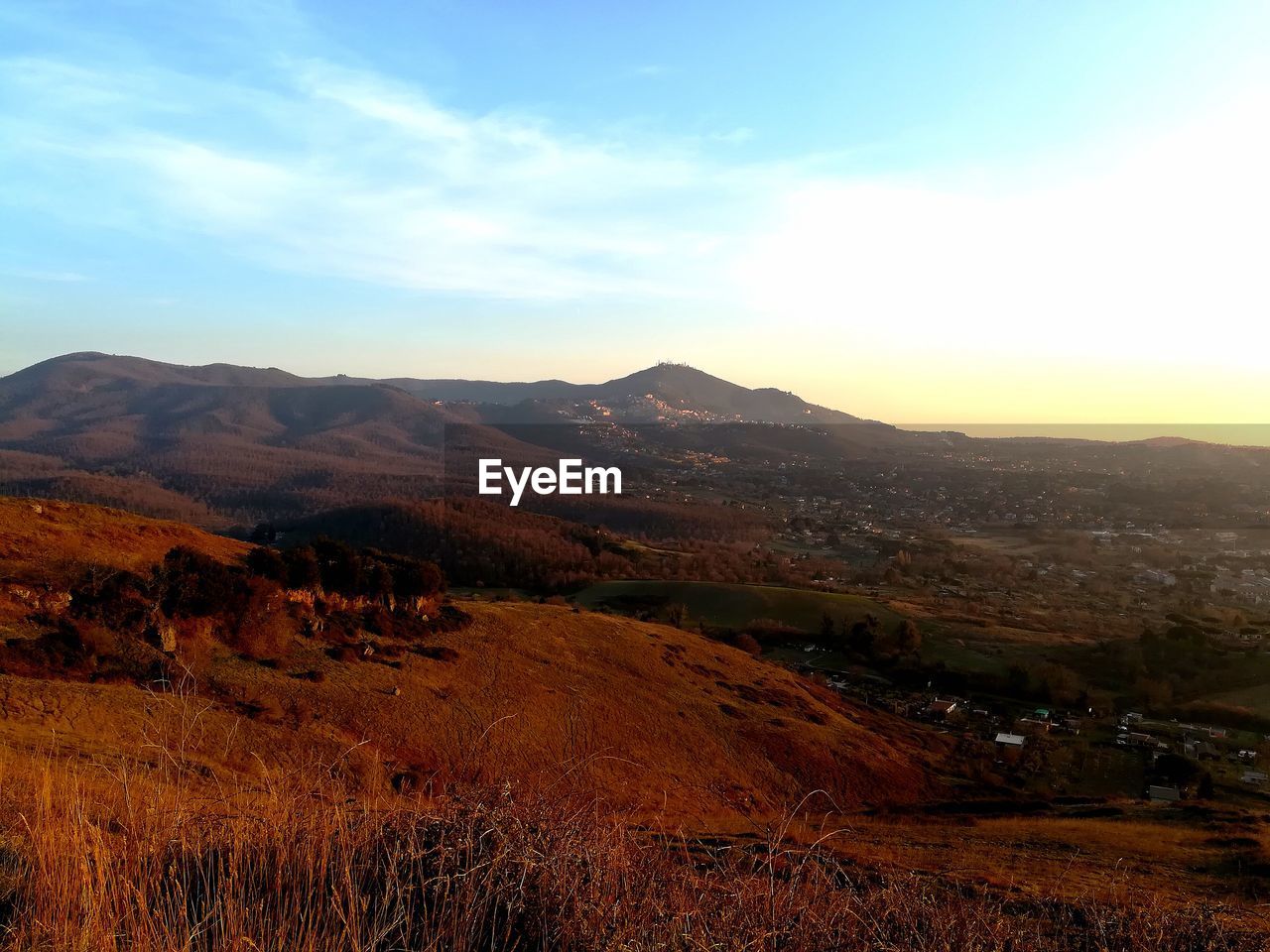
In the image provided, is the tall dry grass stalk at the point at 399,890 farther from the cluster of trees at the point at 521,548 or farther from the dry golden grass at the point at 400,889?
the cluster of trees at the point at 521,548

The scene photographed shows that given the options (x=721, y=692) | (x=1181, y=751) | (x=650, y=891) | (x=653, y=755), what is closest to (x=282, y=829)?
(x=650, y=891)

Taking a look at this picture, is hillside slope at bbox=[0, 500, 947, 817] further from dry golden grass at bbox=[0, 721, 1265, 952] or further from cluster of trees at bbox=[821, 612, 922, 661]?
cluster of trees at bbox=[821, 612, 922, 661]

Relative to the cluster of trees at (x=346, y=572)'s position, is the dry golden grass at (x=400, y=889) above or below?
above

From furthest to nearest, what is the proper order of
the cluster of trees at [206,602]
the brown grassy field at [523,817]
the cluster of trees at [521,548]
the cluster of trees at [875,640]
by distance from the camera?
1. the cluster of trees at [521,548]
2. the cluster of trees at [875,640]
3. the cluster of trees at [206,602]
4. the brown grassy field at [523,817]

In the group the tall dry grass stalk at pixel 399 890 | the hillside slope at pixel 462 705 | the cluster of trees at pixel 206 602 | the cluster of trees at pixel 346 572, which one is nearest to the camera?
the tall dry grass stalk at pixel 399 890

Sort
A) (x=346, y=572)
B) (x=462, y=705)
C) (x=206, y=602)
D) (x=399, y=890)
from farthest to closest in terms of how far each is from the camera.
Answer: (x=346, y=572)
(x=462, y=705)
(x=206, y=602)
(x=399, y=890)

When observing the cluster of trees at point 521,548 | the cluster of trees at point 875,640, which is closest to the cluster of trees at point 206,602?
the cluster of trees at point 875,640

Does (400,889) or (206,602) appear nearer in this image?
(400,889)

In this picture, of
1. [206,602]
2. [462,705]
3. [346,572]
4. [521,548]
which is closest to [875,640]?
[462,705]

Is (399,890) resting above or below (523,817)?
above

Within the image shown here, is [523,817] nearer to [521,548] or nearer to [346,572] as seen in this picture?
[346,572]

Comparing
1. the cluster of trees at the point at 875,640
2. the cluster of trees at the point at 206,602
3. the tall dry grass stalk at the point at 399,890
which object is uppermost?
the tall dry grass stalk at the point at 399,890
